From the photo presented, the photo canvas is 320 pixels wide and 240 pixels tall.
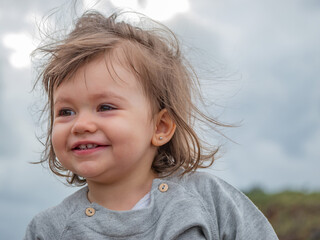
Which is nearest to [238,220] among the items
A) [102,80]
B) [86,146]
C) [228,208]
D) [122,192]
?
[228,208]

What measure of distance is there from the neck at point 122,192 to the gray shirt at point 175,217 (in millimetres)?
67

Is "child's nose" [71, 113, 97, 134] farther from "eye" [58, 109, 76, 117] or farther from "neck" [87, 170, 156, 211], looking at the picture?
"neck" [87, 170, 156, 211]

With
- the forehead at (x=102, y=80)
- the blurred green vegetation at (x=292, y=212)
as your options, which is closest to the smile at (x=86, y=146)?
the forehead at (x=102, y=80)

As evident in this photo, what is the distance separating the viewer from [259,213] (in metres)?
3.04

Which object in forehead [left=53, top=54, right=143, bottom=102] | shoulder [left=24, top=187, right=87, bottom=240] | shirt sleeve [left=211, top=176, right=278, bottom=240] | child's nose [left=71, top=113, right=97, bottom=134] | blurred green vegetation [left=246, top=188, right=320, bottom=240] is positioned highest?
forehead [left=53, top=54, right=143, bottom=102]

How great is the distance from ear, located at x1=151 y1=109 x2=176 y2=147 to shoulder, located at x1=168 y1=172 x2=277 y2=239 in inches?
10.3

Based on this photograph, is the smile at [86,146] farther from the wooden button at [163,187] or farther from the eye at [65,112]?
the wooden button at [163,187]

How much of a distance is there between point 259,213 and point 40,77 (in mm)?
1664

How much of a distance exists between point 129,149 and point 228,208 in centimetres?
68

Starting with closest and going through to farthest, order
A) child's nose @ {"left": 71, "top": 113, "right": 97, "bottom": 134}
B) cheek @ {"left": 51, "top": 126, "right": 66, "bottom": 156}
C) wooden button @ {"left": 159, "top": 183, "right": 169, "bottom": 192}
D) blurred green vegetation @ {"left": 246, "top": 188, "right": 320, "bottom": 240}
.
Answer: child's nose @ {"left": 71, "top": 113, "right": 97, "bottom": 134} → cheek @ {"left": 51, "top": 126, "right": 66, "bottom": 156} → wooden button @ {"left": 159, "top": 183, "right": 169, "bottom": 192} → blurred green vegetation @ {"left": 246, "top": 188, "right": 320, "bottom": 240}

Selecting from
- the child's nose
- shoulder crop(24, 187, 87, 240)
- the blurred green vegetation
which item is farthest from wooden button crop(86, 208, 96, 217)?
the blurred green vegetation

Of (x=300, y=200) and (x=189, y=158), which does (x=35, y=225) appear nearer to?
(x=189, y=158)

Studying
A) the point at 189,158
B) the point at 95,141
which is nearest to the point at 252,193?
the point at 189,158

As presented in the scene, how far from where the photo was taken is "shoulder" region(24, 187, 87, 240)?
3.07 meters
